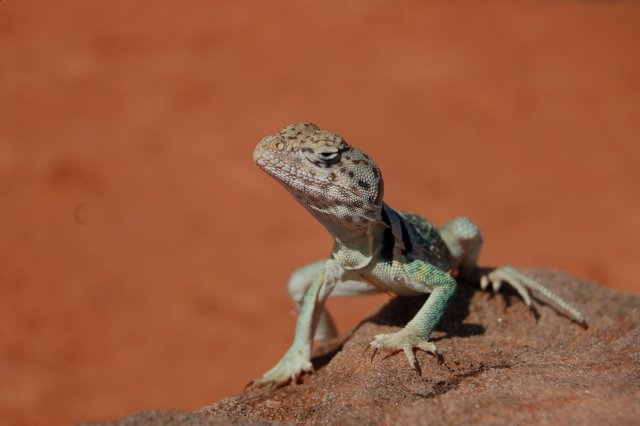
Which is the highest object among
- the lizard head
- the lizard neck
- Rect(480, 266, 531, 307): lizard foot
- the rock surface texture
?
the lizard head

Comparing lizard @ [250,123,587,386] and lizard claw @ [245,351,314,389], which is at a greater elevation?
lizard @ [250,123,587,386]

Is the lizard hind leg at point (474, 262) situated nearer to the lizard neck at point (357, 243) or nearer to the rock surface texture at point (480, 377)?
the rock surface texture at point (480, 377)

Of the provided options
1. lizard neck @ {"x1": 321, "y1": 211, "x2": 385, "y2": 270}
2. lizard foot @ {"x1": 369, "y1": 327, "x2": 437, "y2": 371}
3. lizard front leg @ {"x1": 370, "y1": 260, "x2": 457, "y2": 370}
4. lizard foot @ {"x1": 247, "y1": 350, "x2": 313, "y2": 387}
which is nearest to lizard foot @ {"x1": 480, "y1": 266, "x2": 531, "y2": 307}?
lizard front leg @ {"x1": 370, "y1": 260, "x2": 457, "y2": 370}

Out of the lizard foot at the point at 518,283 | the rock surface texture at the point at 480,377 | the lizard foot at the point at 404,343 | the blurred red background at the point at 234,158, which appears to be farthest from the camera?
the blurred red background at the point at 234,158

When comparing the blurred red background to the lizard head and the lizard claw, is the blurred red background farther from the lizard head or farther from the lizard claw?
the lizard head

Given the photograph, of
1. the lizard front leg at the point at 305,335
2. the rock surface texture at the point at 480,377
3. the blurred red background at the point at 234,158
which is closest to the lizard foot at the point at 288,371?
the lizard front leg at the point at 305,335

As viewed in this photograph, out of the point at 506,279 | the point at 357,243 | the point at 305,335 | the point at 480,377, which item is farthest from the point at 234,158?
the point at 480,377

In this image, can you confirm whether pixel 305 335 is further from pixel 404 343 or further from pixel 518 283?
pixel 518 283

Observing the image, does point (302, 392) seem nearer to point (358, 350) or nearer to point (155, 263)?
point (358, 350)
